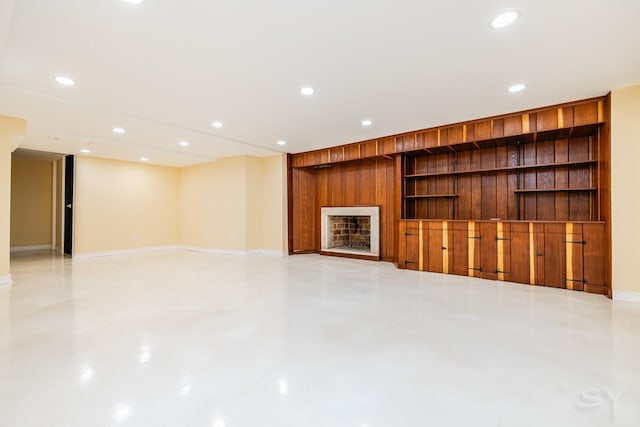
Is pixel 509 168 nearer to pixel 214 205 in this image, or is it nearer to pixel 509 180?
pixel 509 180

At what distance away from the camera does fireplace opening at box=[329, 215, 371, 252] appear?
759cm

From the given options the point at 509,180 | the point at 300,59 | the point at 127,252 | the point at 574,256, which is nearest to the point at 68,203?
the point at 127,252

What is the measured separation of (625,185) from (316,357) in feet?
14.3

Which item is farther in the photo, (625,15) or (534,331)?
(534,331)

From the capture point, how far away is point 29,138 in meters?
5.95

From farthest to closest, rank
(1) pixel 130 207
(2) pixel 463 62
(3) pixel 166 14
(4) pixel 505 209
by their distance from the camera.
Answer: (1) pixel 130 207
(4) pixel 505 209
(2) pixel 463 62
(3) pixel 166 14

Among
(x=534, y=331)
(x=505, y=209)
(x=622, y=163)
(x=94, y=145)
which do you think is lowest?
(x=534, y=331)

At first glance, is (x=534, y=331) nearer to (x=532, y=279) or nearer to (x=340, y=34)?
(x=532, y=279)

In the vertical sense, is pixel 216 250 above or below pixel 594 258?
below

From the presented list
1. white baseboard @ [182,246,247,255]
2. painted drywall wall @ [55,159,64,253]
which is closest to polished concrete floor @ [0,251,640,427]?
white baseboard @ [182,246,247,255]

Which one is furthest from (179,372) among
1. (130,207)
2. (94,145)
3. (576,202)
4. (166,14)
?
(130,207)

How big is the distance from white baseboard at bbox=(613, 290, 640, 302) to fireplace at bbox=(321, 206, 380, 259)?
4.07 meters

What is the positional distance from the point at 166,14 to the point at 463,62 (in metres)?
2.75

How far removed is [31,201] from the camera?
345 inches
